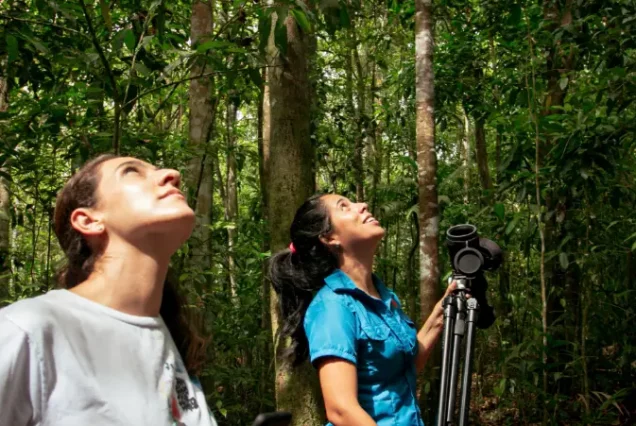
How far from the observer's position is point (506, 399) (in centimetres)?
534

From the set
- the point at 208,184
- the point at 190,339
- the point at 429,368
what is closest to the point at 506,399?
the point at 429,368

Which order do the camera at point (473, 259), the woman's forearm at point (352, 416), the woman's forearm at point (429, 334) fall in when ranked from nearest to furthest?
the woman's forearm at point (352, 416) → the camera at point (473, 259) → the woman's forearm at point (429, 334)

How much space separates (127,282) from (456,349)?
45.1 inches

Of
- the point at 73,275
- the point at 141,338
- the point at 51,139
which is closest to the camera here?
the point at 141,338

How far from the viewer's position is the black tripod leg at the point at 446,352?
6.82ft

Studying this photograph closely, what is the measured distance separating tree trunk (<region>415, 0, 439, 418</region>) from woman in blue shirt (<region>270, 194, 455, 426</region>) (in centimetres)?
158

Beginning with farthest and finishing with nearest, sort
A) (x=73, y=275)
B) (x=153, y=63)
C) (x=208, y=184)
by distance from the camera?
(x=208, y=184) < (x=153, y=63) < (x=73, y=275)

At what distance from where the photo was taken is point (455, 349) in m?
2.16

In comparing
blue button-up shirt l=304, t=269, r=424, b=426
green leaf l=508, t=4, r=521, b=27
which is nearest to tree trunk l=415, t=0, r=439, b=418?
green leaf l=508, t=4, r=521, b=27

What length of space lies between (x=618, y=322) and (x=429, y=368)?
62.1 inches

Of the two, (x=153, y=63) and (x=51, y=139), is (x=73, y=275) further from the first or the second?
(x=51, y=139)

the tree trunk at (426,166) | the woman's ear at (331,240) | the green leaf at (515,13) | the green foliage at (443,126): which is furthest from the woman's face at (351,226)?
→ the green leaf at (515,13)

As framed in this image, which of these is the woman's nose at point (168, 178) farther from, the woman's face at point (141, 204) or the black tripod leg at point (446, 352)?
the black tripod leg at point (446, 352)

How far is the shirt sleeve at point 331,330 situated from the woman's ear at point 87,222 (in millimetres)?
904
